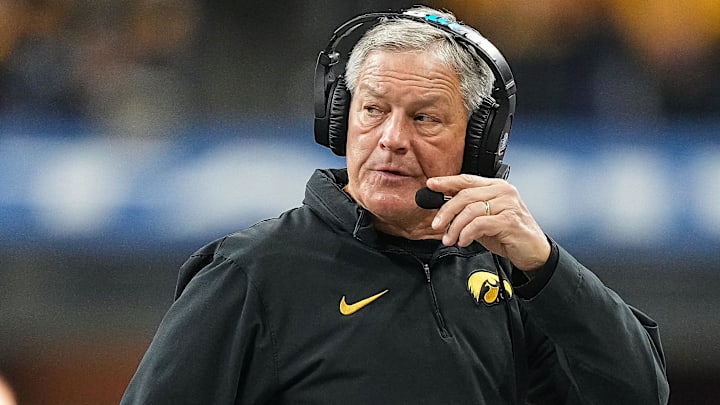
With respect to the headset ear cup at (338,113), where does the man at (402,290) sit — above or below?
below

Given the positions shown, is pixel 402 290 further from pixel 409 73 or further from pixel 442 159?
pixel 409 73

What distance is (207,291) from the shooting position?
155 centimetres

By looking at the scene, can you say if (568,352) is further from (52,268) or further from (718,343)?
(52,268)

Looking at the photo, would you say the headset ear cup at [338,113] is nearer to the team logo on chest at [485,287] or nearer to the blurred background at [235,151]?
the team logo on chest at [485,287]

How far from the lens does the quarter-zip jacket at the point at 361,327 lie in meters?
Result: 1.52

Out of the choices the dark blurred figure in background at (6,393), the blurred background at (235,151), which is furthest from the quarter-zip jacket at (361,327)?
the dark blurred figure in background at (6,393)

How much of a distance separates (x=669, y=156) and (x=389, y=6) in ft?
2.48

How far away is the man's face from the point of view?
1.64 m

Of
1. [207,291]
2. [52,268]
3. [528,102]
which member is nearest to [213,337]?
[207,291]

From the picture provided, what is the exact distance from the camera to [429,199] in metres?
1.51

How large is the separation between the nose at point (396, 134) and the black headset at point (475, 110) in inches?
3.6

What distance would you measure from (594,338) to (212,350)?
0.54 meters

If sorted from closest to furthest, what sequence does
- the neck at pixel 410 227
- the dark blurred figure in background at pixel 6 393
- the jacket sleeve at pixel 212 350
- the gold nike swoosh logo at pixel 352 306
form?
1. the jacket sleeve at pixel 212 350
2. the gold nike swoosh logo at pixel 352 306
3. the neck at pixel 410 227
4. the dark blurred figure in background at pixel 6 393

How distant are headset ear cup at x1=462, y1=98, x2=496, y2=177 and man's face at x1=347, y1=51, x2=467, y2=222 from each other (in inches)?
1.0
